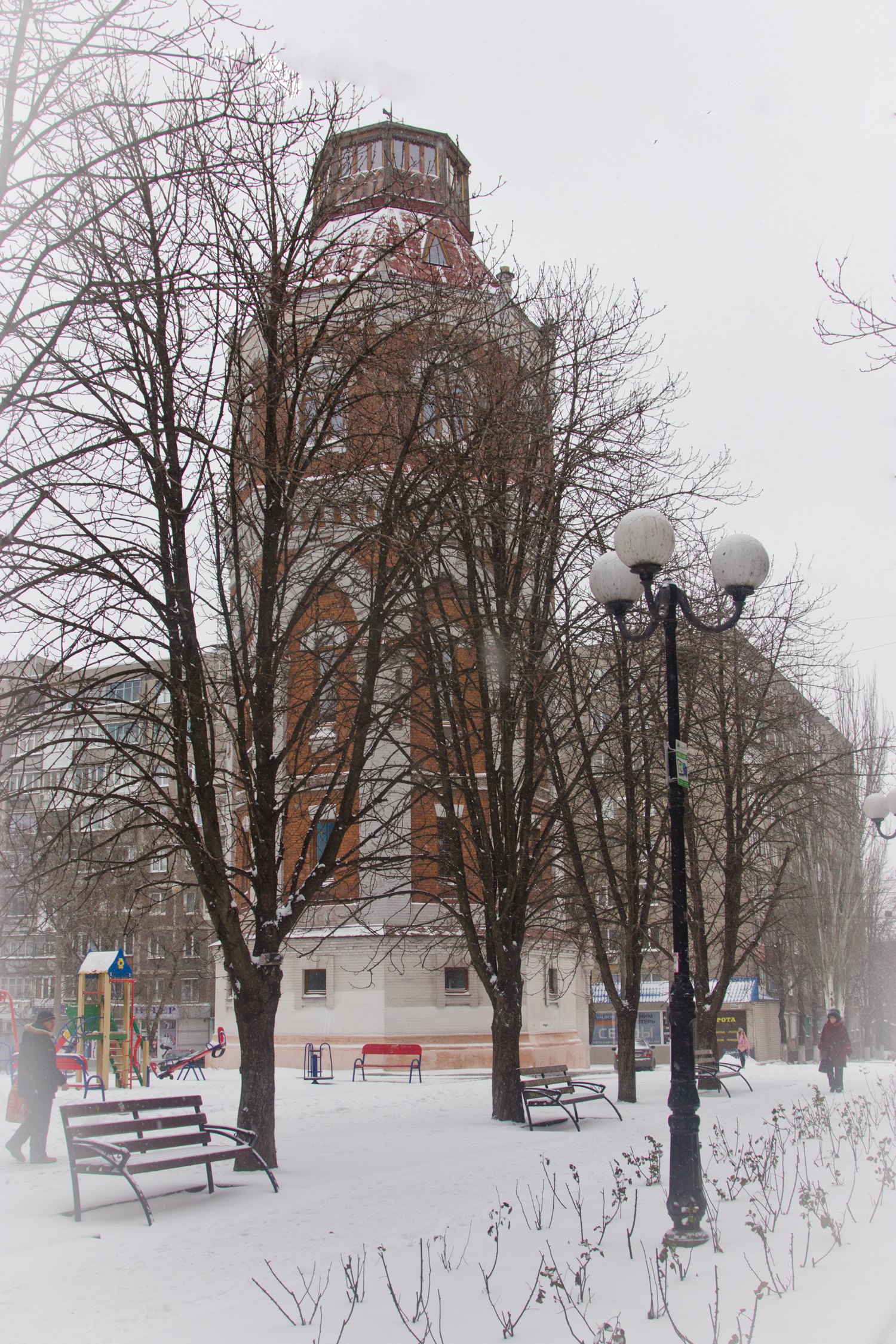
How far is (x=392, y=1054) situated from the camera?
28141 mm

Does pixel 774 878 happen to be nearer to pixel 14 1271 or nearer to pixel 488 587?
pixel 488 587

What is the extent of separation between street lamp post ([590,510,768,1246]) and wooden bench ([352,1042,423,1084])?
1805 cm

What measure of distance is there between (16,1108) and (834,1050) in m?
15.0

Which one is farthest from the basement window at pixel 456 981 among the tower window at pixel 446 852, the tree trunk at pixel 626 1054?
the tower window at pixel 446 852

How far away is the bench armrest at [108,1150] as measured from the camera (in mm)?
8484

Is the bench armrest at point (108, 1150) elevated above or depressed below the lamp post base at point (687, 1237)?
above

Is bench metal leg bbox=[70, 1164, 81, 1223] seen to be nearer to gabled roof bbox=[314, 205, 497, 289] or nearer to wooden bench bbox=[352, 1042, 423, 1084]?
gabled roof bbox=[314, 205, 497, 289]

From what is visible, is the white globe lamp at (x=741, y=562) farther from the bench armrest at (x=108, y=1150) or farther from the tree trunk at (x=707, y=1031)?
the tree trunk at (x=707, y=1031)

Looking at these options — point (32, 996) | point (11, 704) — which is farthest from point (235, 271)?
point (32, 996)

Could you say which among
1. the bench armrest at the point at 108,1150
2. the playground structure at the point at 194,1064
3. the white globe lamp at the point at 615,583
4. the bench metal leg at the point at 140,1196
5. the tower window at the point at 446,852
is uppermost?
the white globe lamp at the point at 615,583

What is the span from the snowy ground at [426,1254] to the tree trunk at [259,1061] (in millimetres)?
418

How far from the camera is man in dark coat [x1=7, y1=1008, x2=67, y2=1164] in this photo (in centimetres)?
1172

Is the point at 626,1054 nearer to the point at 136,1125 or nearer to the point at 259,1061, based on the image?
the point at 259,1061

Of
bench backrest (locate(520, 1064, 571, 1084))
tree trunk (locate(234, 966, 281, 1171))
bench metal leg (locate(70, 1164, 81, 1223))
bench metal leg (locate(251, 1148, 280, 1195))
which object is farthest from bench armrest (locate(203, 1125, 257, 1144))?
bench backrest (locate(520, 1064, 571, 1084))
